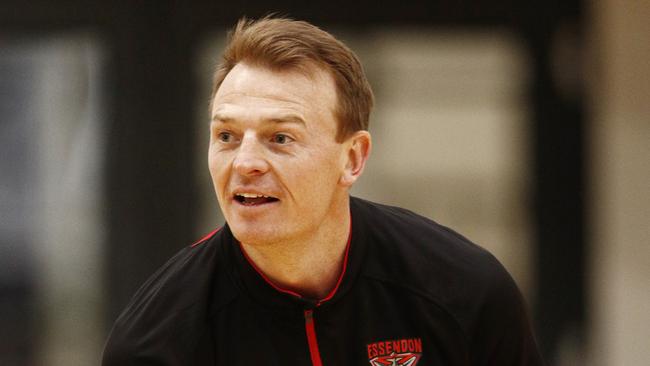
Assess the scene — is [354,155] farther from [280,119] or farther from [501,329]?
[501,329]

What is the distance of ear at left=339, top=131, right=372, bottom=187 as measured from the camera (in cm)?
272

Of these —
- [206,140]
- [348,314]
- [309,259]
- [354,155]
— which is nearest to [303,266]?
[309,259]

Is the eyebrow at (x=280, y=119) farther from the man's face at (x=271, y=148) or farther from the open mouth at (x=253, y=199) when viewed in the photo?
the open mouth at (x=253, y=199)

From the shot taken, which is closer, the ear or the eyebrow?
the eyebrow

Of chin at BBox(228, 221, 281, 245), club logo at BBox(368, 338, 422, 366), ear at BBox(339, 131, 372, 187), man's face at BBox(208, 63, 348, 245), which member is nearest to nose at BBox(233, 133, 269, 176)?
man's face at BBox(208, 63, 348, 245)

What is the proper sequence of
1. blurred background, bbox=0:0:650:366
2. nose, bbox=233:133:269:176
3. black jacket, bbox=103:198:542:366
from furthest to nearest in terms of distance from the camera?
blurred background, bbox=0:0:650:366, black jacket, bbox=103:198:542:366, nose, bbox=233:133:269:176

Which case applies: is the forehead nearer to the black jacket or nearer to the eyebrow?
the eyebrow

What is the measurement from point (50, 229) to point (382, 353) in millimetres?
3384

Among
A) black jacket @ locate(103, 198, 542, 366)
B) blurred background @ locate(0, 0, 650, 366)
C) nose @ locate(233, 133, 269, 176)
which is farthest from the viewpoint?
blurred background @ locate(0, 0, 650, 366)

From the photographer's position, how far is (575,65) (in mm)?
5762

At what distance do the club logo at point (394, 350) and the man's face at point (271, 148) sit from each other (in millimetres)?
328

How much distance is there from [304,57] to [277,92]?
10 centimetres

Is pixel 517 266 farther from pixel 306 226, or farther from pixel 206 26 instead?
pixel 306 226

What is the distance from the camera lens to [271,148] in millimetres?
2566
